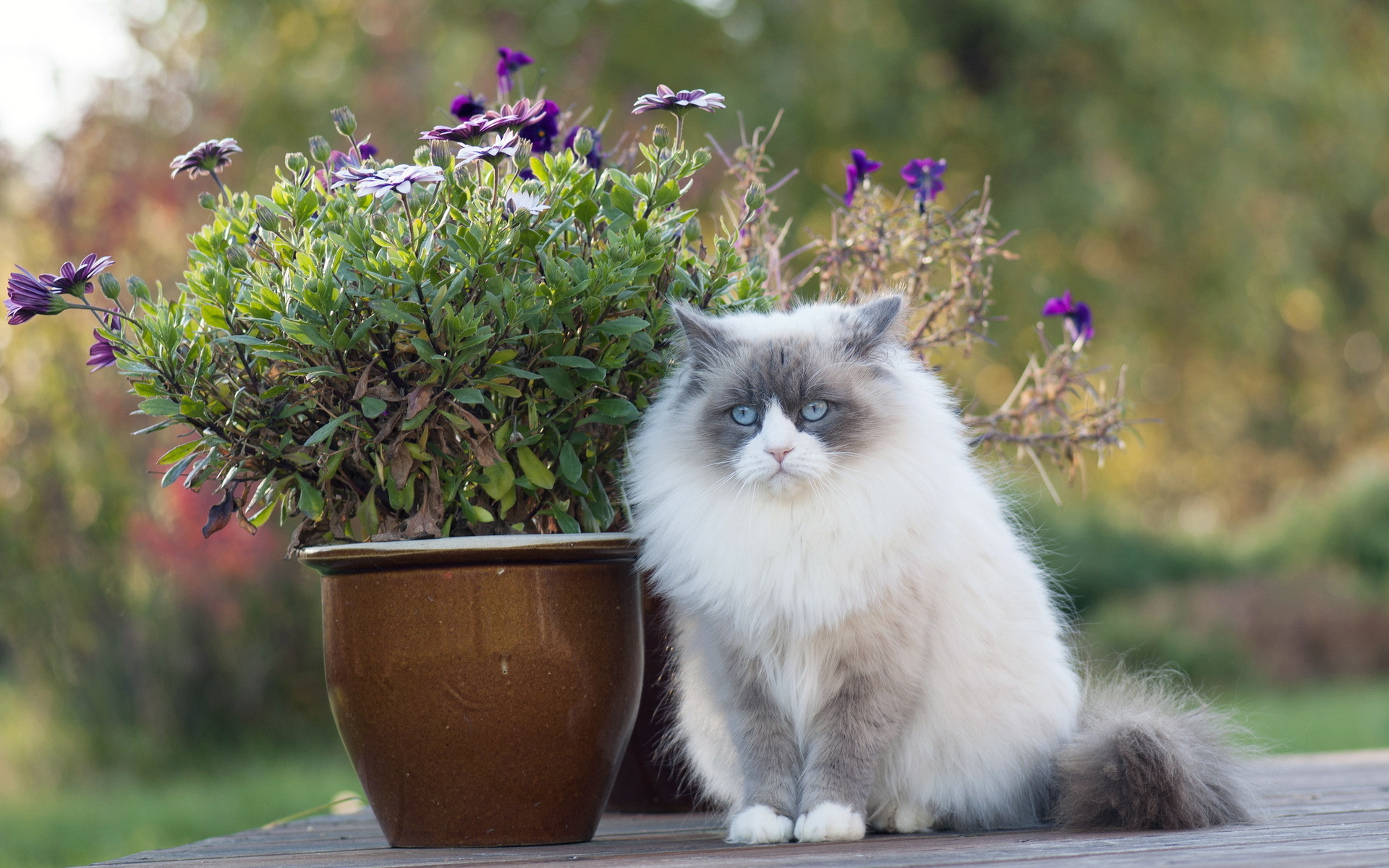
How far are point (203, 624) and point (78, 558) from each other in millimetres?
803

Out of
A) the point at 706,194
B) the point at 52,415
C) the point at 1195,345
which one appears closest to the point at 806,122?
the point at 706,194

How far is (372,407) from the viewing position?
2.16 meters

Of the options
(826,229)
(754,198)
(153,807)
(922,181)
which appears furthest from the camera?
(826,229)

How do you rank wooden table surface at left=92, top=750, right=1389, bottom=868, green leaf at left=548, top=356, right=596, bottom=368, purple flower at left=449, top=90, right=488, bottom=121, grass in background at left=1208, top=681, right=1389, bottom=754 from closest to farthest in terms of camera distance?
wooden table surface at left=92, top=750, right=1389, bottom=868 → green leaf at left=548, top=356, right=596, bottom=368 → purple flower at left=449, top=90, right=488, bottom=121 → grass in background at left=1208, top=681, right=1389, bottom=754

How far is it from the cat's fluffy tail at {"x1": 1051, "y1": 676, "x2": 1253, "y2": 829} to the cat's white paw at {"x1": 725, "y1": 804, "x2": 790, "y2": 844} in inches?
21.2

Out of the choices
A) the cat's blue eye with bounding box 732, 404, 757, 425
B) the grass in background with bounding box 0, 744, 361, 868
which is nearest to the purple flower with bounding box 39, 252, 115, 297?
the cat's blue eye with bounding box 732, 404, 757, 425

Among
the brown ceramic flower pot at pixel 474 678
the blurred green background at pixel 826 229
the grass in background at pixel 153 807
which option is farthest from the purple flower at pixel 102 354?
the blurred green background at pixel 826 229

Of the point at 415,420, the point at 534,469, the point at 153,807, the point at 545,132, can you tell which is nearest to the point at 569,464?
the point at 534,469

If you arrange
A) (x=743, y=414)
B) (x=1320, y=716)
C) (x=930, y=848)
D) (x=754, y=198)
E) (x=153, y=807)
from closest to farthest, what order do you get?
(x=930, y=848), (x=743, y=414), (x=754, y=198), (x=153, y=807), (x=1320, y=716)

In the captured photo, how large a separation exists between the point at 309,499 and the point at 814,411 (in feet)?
3.23

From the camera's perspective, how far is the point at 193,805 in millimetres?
5516

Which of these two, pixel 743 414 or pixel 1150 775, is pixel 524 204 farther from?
pixel 1150 775

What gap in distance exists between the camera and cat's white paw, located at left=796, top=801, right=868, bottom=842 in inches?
85.2

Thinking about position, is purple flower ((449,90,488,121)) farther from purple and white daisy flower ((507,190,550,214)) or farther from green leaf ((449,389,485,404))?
green leaf ((449,389,485,404))
